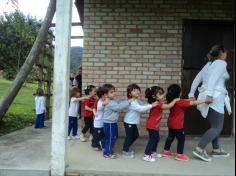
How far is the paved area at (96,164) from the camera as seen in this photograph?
6375mm

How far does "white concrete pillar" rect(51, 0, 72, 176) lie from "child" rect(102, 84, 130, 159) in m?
1.03

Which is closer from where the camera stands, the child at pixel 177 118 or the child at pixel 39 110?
the child at pixel 177 118

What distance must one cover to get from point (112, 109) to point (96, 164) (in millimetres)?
997

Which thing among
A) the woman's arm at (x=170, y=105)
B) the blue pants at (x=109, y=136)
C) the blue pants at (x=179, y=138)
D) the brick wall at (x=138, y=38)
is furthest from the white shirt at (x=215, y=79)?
the brick wall at (x=138, y=38)

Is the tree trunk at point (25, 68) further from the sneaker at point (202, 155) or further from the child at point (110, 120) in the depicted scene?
the sneaker at point (202, 155)

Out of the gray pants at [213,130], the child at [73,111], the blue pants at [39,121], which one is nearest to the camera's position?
the gray pants at [213,130]

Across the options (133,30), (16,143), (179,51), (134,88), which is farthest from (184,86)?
(16,143)

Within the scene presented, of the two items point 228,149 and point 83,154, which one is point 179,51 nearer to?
point 228,149

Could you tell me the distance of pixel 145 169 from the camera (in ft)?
21.5

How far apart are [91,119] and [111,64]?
1.20m

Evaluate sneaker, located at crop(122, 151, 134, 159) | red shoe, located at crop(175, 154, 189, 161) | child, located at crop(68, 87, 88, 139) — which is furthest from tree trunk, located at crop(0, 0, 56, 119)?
red shoe, located at crop(175, 154, 189, 161)

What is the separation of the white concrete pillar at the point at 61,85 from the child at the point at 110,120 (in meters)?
1.03

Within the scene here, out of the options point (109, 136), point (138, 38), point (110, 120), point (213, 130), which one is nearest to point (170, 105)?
point (213, 130)

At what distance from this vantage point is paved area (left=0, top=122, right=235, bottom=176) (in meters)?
6.38
